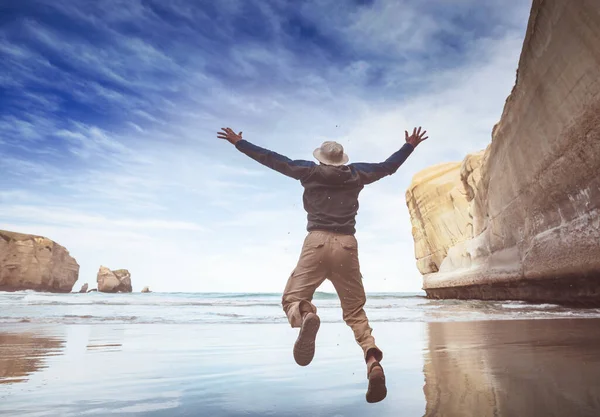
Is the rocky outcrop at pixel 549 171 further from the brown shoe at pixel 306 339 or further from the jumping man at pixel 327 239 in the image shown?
the brown shoe at pixel 306 339

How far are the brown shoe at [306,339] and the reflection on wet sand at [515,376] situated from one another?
790 mm

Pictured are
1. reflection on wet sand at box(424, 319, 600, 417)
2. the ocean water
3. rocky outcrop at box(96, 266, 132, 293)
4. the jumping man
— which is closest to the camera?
reflection on wet sand at box(424, 319, 600, 417)

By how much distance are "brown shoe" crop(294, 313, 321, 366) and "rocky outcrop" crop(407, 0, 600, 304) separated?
26.4 feet

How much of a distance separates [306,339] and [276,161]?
1365mm

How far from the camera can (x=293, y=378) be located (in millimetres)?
3160

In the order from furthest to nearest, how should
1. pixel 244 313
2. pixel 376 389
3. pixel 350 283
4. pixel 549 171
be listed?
1. pixel 244 313
2. pixel 549 171
3. pixel 350 283
4. pixel 376 389

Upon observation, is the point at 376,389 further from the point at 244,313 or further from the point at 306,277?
the point at 244,313

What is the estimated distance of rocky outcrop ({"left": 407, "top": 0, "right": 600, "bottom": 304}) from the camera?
8.74m

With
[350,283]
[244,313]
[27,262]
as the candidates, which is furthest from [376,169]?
[27,262]

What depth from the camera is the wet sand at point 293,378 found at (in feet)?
7.47

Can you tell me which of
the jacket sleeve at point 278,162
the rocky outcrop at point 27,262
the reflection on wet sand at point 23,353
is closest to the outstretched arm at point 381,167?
the jacket sleeve at point 278,162

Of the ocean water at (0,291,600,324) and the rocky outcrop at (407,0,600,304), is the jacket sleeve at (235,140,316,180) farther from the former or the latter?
the rocky outcrop at (407,0,600,304)

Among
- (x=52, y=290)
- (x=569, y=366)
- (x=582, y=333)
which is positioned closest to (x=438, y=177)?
(x=582, y=333)

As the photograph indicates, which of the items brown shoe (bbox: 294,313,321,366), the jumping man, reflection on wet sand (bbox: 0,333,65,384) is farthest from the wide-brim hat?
reflection on wet sand (bbox: 0,333,65,384)
